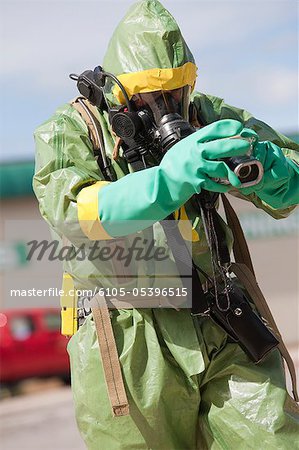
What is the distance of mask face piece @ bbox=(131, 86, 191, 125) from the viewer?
265 cm

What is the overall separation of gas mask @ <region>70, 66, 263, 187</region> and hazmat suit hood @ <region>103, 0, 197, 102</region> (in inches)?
1.1

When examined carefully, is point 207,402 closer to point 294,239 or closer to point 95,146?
point 95,146

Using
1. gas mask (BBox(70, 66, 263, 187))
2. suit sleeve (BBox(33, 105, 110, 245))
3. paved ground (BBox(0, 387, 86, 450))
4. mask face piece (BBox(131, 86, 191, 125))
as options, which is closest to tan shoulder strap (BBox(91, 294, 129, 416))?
suit sleeve (BBox(33, 105, 110, 245))

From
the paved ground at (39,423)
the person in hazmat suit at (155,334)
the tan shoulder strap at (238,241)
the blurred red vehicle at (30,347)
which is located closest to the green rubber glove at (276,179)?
the person in hazmat suit at (155,334)

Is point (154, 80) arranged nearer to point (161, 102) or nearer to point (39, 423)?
point (161, 102)

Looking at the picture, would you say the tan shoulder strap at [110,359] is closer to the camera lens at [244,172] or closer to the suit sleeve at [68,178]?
the suit sleeve at [68,178]

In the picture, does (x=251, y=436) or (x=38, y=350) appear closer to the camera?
(x=251, y=436)

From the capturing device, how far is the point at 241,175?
231 centimetres

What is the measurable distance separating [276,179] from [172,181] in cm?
34

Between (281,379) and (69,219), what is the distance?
0.82 metres

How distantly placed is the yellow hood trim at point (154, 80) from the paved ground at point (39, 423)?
3.48 m

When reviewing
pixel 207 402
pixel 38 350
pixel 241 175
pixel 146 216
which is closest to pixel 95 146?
pixel 146 216

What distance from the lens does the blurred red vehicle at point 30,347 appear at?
8219 mm

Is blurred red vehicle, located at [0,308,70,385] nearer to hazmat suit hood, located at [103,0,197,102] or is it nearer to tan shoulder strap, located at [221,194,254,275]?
tan shoulder strap, located at [221,194,254,275]
